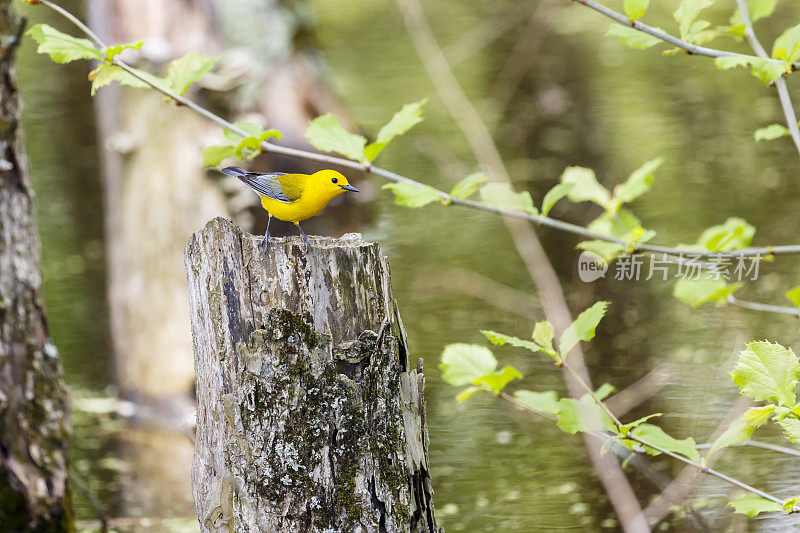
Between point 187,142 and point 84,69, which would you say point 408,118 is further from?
point 84,69

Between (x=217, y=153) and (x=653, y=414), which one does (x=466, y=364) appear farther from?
(x=217, y=153)

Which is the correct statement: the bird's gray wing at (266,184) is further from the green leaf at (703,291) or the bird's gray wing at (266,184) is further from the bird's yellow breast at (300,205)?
the green leaf at (703,291)

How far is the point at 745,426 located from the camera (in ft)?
3.90

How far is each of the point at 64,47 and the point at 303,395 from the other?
0.68 meters

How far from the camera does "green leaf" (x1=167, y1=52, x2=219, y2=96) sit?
137 centimetres

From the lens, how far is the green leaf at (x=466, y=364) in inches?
57.1

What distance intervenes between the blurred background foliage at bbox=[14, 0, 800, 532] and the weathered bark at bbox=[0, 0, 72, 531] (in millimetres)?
514

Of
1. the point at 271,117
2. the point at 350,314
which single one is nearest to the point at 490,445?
the point at 350,314

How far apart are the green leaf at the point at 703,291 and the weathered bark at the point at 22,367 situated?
5.24 feet

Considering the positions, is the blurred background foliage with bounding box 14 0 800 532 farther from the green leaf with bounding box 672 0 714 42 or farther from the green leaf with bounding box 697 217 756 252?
the green leaf with bounding box 672 0 714 42

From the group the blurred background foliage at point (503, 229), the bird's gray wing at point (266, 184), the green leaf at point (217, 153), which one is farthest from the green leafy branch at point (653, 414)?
the blurred background foliage at point (503, 229)

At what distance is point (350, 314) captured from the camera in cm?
121

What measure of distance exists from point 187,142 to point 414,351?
1291mm

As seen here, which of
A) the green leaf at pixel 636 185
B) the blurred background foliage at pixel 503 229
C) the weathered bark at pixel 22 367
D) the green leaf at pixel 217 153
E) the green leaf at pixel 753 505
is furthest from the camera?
the blurred background foliage at pixel 503 229
